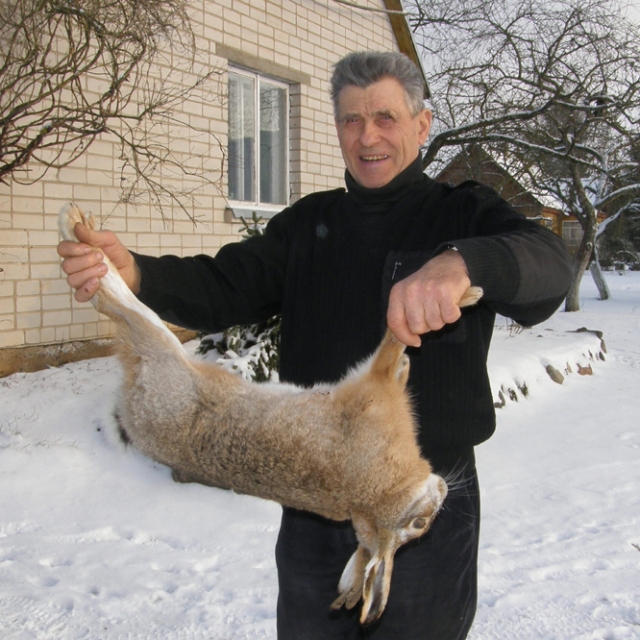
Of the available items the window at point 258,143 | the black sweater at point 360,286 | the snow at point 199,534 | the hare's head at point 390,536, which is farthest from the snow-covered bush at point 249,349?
the window at point 258,143

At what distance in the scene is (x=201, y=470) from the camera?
6.85 feet

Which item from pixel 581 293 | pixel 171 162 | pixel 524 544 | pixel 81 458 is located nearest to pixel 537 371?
pixel 524 544

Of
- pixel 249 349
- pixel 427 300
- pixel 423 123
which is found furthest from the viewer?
pixel 249 349

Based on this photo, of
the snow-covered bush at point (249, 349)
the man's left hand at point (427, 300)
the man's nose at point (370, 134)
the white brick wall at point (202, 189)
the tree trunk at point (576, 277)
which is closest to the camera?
the man's left hand at point (427, 300)

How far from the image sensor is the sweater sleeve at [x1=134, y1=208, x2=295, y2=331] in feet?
7.81

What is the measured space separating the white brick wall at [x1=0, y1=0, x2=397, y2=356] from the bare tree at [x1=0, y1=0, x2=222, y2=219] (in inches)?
8.6

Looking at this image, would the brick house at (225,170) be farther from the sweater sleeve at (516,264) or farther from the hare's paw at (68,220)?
the hare's paw at (68,220)

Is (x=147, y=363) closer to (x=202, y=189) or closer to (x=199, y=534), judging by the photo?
(x=199, y=534)

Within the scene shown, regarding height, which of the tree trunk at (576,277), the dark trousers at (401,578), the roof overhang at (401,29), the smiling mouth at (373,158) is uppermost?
the roof overhang at (401,29)

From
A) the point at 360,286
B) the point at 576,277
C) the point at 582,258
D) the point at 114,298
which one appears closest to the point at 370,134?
the point at 360,286

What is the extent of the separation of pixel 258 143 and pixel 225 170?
1.29 m

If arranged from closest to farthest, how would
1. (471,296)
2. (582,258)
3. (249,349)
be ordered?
1. (471,296)
2. (249,349)
3. (582,258)

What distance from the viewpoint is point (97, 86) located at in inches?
297

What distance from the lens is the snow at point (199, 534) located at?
390cm
